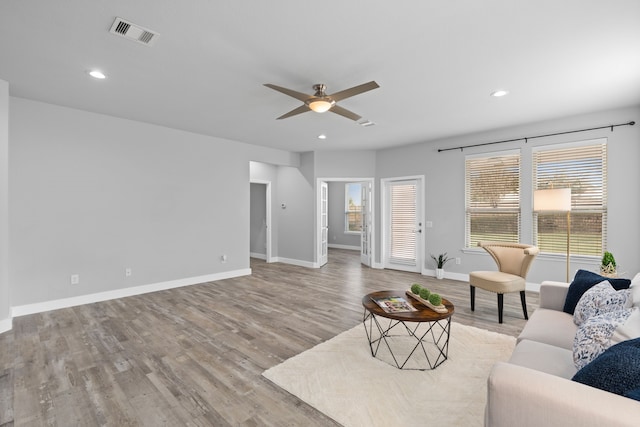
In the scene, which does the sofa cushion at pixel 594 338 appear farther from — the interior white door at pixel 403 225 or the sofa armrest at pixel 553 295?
the interior white door at pixel 403 225

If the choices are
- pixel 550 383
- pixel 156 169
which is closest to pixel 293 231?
pixel 156 169

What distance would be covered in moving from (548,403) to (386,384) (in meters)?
1.31

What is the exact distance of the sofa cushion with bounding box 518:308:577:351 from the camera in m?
1.96

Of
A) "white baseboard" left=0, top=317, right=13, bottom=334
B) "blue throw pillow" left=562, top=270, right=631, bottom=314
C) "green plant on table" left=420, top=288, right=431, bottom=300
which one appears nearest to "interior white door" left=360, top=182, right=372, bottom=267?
"green plant on table" left=420, top=288, right=431, bottom=300

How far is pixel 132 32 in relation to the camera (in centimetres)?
238

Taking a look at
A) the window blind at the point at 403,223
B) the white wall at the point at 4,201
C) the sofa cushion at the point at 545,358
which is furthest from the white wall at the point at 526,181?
the white wall at the point at 4,201

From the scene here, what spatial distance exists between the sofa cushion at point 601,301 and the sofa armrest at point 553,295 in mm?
364

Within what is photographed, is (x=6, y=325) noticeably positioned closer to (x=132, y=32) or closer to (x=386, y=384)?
(x=132, y=32)

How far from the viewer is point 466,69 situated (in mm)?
3010

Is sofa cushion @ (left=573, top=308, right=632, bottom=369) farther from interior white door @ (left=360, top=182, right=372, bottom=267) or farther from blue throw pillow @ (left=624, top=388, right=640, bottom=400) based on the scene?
interior white door @ (left=360, top=182, right=372, bottom=267)

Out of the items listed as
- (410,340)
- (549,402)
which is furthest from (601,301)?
(410,340)

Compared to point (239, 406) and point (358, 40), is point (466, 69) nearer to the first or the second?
point (358, 40)

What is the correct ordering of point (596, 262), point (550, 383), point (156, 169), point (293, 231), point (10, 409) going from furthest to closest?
point (293, 231), point (156, 169), point (596, 262), point (10, 409), point (550, 383)

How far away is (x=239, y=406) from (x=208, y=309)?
221 cm
